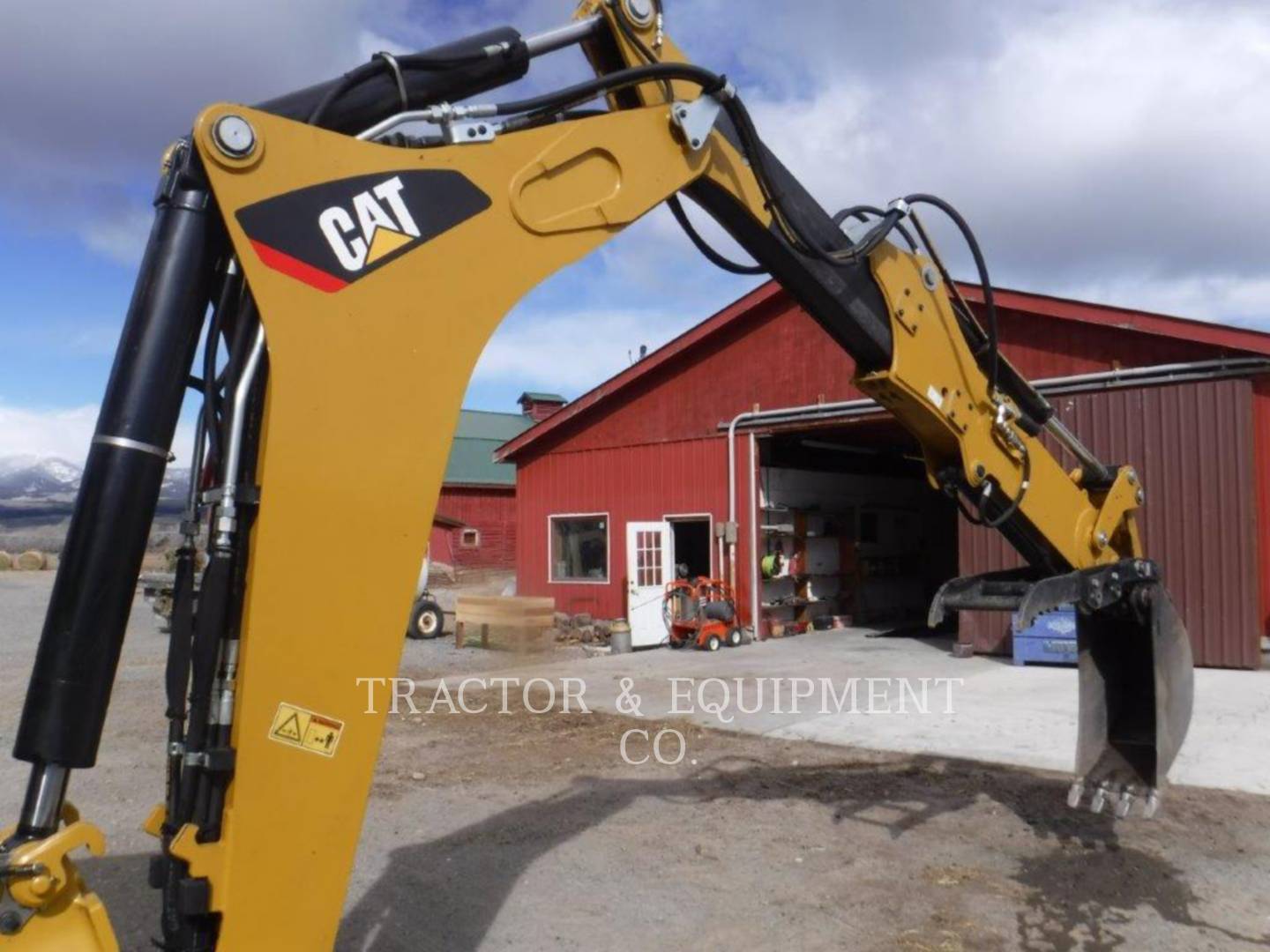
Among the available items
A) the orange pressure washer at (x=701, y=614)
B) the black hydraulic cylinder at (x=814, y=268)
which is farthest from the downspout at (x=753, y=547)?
the black hydraulic cylinder at (x=814, y=268)

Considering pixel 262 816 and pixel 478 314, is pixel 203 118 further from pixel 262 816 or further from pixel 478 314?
pixel 262 816

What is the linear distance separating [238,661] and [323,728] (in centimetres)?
24

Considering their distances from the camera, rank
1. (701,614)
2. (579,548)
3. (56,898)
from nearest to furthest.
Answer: (56,898), (701,614), (579,548)

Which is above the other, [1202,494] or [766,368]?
[766,368]

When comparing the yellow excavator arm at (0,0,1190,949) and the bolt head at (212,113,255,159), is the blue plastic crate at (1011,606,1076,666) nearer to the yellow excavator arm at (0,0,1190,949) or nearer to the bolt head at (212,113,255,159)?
the yellow excavator arm at (0,0,1190,949)

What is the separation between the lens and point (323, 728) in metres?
2.40

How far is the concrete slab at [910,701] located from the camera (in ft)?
26.8

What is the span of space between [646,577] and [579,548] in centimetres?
208

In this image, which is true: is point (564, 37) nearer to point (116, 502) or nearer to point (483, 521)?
point (116, 502)

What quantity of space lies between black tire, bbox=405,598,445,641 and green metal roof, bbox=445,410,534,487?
1530 centimetres

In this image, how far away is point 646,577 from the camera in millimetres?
17062

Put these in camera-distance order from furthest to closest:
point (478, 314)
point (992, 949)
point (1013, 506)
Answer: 1. point (1013, 506)
2. point (992, 949)
3. point (478, 314)

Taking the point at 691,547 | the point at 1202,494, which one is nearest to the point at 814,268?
the point at 1202,494

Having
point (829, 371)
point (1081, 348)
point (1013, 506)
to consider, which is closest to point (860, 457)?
point (829, 371)
